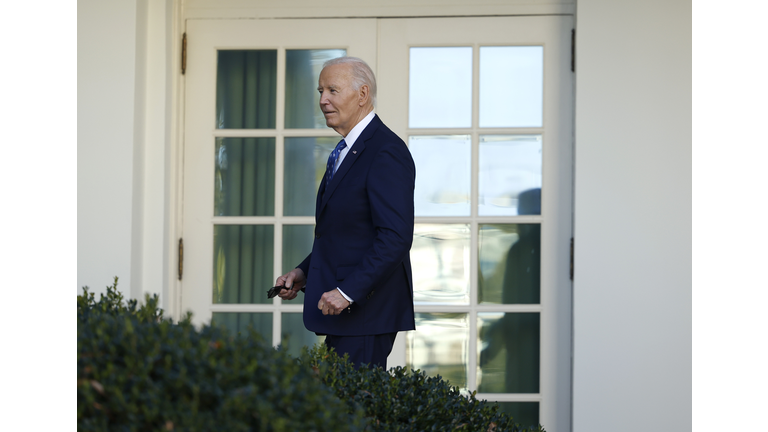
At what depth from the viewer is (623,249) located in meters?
3.43

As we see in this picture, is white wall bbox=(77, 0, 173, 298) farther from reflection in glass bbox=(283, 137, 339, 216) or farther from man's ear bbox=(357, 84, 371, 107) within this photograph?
man's ear bbox=(357, 84, 371, 107)

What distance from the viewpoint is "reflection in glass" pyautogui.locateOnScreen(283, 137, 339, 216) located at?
3.73m

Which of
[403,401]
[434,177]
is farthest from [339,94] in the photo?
[434,177]

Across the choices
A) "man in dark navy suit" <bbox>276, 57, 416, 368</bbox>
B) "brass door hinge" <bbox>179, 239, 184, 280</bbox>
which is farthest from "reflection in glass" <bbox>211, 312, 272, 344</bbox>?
"man in dark navy suit" <bbox>276, 57, 416, 368</bbox>

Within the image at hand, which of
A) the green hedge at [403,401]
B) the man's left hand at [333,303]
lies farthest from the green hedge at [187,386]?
the man's left hand at [333,303]

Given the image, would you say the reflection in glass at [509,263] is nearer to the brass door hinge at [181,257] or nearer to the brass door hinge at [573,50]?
the brass door hinge at [573,50]

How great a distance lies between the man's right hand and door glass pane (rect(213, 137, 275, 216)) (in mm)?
1176

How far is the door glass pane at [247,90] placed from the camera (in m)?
3.75

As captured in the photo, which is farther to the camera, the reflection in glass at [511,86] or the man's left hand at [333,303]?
the reflection in glass at [511,86]

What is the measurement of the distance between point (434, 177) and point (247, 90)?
1.10 meters

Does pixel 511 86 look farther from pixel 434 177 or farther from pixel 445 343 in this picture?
pixel 445 343

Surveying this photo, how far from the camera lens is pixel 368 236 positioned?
234 centimetres

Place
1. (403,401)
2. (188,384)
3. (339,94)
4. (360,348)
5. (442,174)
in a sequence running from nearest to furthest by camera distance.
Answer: (188,384)
(403,401)
(360,348)
(339,94)
(442,174)
